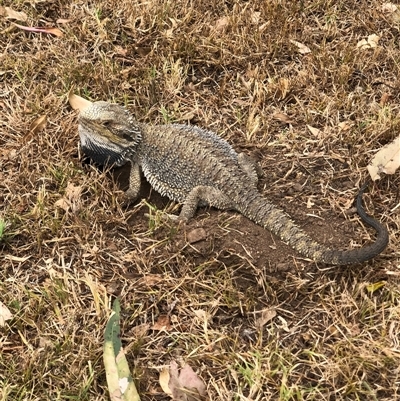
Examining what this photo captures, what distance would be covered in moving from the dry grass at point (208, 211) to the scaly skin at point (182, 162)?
0.12 m

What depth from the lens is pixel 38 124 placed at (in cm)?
438

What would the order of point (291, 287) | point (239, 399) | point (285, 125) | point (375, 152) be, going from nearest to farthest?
point (239, 399)
point (291, 287)
point (375, 152)
point (285, 125)

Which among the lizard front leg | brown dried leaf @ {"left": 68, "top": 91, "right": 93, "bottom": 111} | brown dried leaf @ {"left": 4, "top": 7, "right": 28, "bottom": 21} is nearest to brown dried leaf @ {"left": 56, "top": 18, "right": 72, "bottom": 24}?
brown dried leaf @ {"left": 4, "top": 7, "right": 28, "bottom": 21}

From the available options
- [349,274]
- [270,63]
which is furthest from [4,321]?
[270,63]

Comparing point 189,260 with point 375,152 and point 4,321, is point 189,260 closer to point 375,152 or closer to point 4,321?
point 4,321

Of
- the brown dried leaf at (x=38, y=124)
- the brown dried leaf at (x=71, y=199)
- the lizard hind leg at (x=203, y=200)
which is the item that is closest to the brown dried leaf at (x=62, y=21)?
the brown dried leaf at (x=38, y=124)

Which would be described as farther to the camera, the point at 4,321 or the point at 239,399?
the point at 4,321

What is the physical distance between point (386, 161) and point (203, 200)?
50.7 inches

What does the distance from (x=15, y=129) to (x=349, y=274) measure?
266 centimetres

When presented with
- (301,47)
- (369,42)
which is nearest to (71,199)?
(301,47)

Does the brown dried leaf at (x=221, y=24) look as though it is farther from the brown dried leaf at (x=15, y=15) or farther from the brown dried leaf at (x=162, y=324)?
the brown dried leaf at (x=162, y=324)

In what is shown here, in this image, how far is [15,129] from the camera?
441cm

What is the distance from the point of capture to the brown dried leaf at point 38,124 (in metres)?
4.36

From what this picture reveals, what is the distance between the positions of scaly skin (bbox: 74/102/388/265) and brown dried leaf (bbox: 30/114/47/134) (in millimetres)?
416
